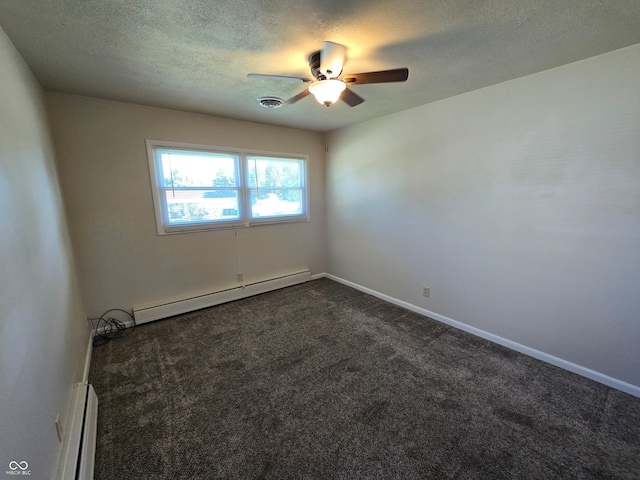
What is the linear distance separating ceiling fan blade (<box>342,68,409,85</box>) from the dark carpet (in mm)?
2211

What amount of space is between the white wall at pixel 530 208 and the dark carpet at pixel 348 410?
1.34 feet

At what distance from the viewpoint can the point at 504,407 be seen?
1828 millimetres

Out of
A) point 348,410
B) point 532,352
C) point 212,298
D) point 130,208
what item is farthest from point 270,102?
A: point 532,352

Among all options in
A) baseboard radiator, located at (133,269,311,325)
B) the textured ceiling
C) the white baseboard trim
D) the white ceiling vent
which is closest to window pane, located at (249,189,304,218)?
baseboard radiator, located at (133,269,311,325)

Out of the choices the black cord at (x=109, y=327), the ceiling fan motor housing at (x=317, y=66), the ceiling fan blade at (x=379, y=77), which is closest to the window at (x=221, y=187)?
the black cord at (x=109, y=327)

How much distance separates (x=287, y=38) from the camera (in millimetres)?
1643

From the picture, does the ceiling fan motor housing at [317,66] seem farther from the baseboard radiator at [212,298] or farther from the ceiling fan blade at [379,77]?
the baseboard radiator at [212,298]

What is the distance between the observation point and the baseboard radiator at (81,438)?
4.31ft

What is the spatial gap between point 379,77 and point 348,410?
2248 mm

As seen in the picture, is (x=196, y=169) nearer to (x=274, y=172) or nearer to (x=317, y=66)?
(x=274, y=172)

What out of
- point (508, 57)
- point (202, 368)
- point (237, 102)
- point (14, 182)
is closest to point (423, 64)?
point (508, 57)

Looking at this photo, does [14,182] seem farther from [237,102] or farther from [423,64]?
[423,64]

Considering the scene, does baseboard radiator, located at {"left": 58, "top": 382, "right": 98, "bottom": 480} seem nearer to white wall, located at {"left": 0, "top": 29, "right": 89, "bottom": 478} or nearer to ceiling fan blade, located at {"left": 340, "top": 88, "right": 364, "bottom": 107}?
white wall, located at {"left": 0, "top": 29, "right": 89, "bottom": 478}

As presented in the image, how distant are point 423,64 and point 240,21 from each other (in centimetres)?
135
